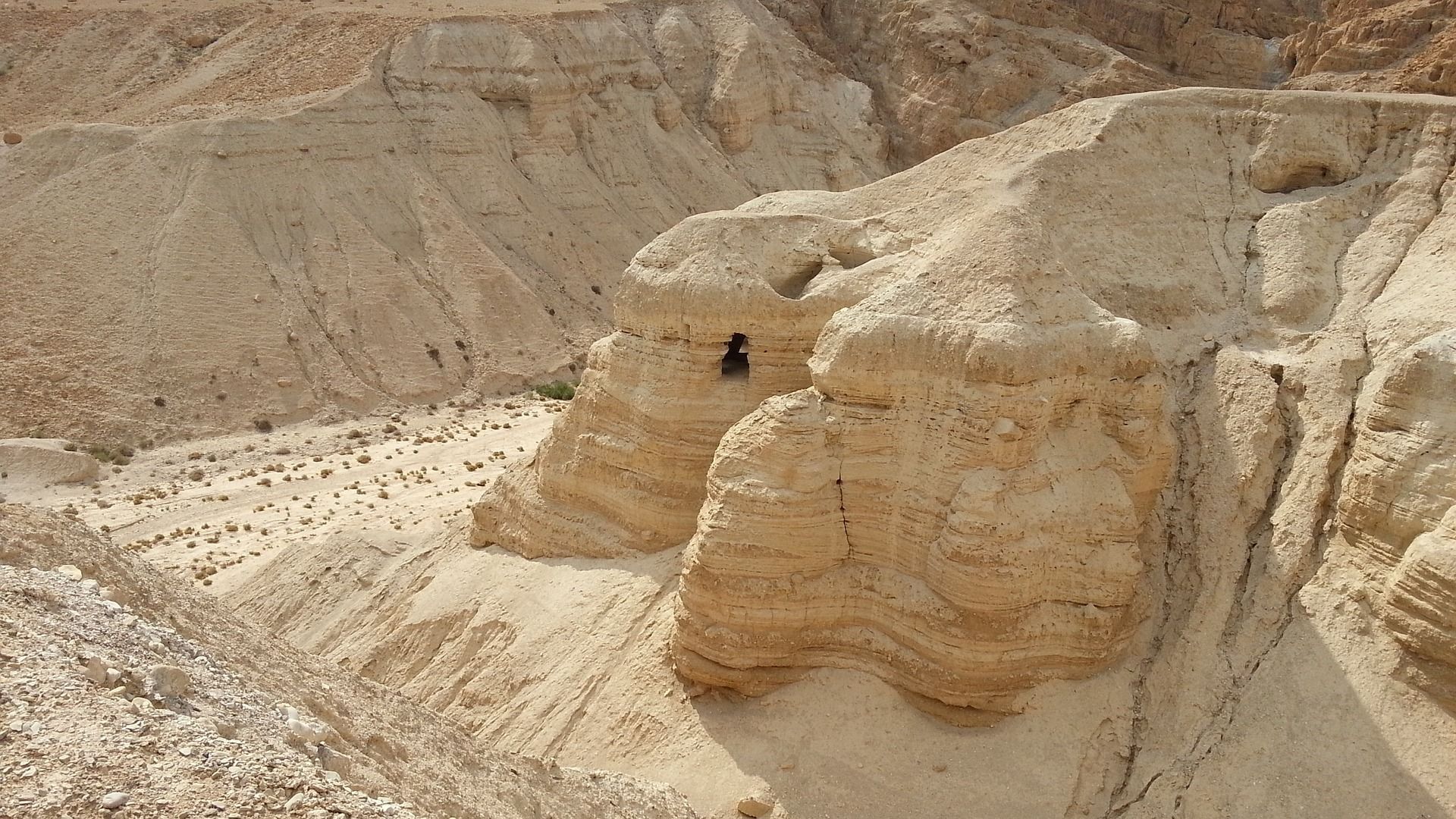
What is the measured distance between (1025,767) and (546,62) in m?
36.6

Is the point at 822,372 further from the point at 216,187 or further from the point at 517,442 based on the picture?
the point at 216,187

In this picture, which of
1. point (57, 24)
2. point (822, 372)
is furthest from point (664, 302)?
point (57, 24)

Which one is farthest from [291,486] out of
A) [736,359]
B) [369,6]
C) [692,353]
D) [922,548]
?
[369,6]

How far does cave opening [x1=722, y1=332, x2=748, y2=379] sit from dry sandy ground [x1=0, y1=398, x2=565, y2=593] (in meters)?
6.78

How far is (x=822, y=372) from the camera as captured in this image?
515 inches

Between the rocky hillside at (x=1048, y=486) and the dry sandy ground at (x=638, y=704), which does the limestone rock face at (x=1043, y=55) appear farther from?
the dry sandy ground at (x=638, y=704)

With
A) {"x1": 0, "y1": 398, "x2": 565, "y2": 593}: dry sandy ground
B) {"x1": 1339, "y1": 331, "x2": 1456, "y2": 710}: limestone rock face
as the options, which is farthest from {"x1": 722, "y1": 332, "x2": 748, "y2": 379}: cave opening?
→ {"x1": 1339, "y1": 331, "x2": 1456, "y2": 710}: limestone rock face

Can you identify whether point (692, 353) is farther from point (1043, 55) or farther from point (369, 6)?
point (369, 6)

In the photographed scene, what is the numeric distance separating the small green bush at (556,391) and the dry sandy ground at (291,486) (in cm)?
130

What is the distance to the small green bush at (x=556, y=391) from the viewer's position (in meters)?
36.4

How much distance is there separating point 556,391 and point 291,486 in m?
9.80

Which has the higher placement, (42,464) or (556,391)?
(42,464)

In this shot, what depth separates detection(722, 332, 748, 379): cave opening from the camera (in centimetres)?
1570

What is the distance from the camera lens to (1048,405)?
12.4 metres
